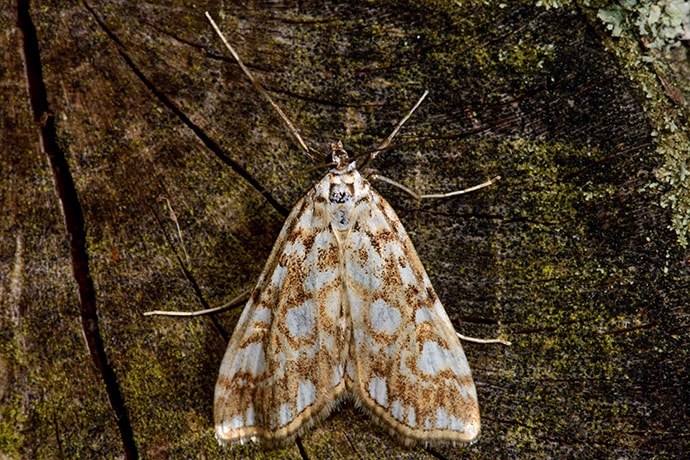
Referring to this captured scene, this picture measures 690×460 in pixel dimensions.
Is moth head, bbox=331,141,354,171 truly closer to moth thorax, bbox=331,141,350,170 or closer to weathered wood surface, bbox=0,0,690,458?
moth thorax, bbox=331,141,350,170

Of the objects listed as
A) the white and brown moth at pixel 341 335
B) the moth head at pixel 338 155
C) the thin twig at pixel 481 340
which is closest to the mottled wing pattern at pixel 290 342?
the white and brown moth at pixel 341 335

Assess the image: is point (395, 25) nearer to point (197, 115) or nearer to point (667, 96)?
point (197, 115)

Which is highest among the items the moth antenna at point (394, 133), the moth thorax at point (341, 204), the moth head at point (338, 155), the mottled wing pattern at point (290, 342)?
Result: the moth antenna at point (394, 133)

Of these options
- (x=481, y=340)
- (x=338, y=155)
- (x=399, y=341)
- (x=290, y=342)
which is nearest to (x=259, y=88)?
(x=338, y=155)

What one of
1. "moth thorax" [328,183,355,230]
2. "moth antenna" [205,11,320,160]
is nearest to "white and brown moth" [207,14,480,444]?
"moth thorax" [328,183,355,230]

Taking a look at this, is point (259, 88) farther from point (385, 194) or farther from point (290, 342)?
point (290, 342)

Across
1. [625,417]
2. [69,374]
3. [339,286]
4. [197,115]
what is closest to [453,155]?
[339,286]

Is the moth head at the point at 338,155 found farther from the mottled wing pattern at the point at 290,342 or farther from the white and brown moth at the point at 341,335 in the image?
the mottled wing pattern at the point at 290,342
